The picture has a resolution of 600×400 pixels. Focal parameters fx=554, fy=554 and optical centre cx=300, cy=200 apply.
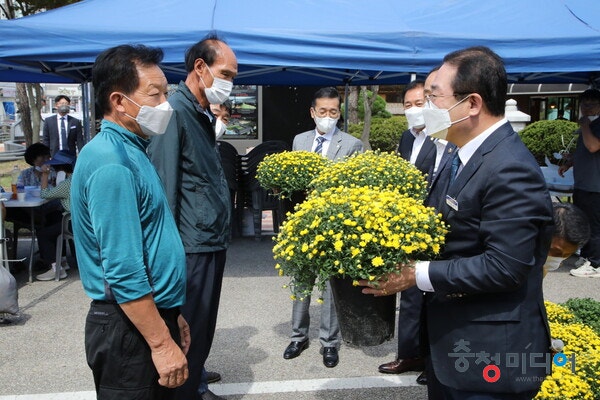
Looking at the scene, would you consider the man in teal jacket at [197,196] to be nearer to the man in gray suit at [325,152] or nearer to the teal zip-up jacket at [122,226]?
the teal zip-up jacket at [122,226]

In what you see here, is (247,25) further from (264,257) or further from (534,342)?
(534,342)

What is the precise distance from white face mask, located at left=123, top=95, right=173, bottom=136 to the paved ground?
7.47 feet

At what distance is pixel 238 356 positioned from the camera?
447 cm

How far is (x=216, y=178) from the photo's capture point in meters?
2.95

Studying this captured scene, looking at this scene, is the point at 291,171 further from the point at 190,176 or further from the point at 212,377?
the point at 212,377

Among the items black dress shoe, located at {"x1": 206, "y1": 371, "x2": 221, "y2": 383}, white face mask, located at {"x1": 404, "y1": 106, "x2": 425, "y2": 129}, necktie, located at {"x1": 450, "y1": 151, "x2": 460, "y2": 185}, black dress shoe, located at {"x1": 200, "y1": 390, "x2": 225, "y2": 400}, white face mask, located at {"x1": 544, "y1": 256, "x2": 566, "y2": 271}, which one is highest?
white face mask, located at {"x1": 404, "y1": 106, "x2": 425, "y2": 129}

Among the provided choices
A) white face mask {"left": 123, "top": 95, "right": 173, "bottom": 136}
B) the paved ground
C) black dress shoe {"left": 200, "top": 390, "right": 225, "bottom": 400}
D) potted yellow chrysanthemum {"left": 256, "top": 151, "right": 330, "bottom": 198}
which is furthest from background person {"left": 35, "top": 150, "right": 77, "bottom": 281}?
white face mask {"left": 123, "top": 95, "right": 173, "bottom": 136}

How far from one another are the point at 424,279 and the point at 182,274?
92cm

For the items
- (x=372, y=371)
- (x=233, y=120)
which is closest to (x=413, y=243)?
(x=372, y=371)

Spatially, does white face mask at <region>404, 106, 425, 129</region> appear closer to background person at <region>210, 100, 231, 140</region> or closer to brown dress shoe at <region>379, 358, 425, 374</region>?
background person at <region>210, 100, 231, 140</region>

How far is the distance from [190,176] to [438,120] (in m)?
1.33

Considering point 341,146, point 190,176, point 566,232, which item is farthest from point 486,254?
point 341,146

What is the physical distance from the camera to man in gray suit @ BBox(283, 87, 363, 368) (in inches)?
169

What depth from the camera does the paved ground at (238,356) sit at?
388 cm
